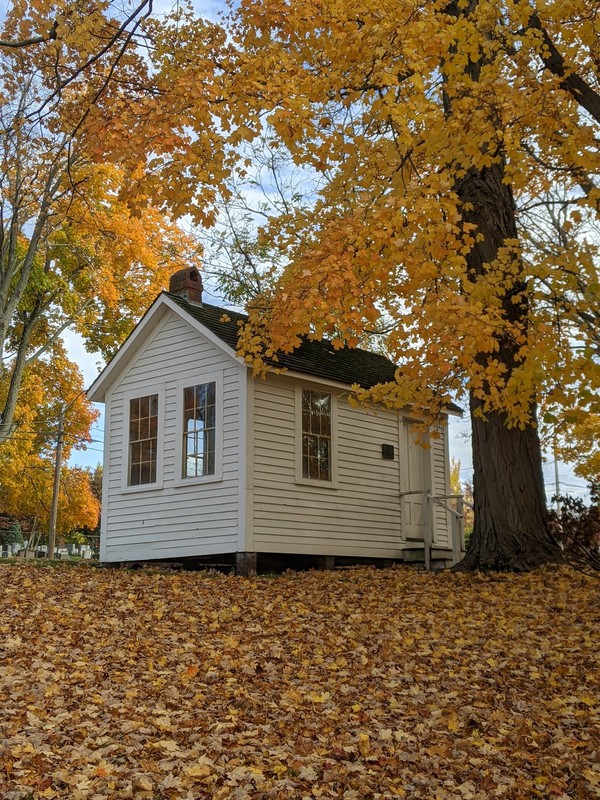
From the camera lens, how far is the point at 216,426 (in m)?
13.5

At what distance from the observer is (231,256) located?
68.8 ft

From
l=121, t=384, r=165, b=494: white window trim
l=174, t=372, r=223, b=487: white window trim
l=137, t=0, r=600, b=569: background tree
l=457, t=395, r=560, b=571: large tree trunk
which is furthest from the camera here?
l=121, t=384, r=165, b=494: white window trim

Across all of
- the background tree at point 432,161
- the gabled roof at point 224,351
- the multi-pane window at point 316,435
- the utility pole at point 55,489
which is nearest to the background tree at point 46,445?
the utility pole at point 55,489

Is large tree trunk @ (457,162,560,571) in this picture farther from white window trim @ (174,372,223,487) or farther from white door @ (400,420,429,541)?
white window trim @ (174,372,223,487)

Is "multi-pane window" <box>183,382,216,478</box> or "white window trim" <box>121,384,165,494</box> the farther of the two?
"white window trim" <box>121,384,165,494</box>

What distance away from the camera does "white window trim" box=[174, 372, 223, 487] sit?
44.0 ft

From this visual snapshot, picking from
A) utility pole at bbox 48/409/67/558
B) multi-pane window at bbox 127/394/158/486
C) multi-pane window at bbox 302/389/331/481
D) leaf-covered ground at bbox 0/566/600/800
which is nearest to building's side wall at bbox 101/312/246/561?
multi-pane window at bbox 127/394/158/486

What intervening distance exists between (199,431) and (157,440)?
99 centimetres

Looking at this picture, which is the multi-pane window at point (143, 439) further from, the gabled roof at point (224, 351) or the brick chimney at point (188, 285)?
the brick chimney at point (188, 285)

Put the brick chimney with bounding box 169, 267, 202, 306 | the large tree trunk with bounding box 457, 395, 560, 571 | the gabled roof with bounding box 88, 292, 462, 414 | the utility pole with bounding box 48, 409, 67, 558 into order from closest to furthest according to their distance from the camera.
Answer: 1. the large tree trunk with bounding box 457, 395, 560, 571
2. the gabled roof with bounding box 88, 292, 462, 414
3. the brick chimney with bounding box 169, 267, 202, 306
4. the utility pole with bounding box 48, 409, 67, 558

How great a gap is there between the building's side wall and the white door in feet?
14.6

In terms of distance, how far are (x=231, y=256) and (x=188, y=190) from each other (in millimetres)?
12544

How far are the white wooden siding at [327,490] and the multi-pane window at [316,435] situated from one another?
0.23 metres

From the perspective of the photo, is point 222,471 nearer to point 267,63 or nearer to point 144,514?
point 144,514
